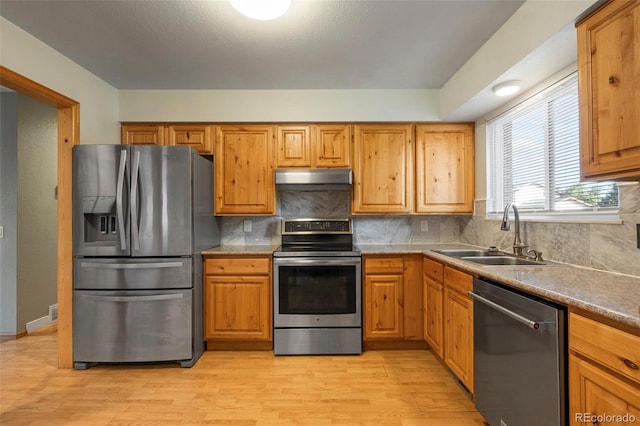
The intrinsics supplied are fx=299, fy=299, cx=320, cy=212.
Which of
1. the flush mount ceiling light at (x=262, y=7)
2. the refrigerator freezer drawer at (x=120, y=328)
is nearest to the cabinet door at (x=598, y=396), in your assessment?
the flush mount ceiling light at (x=262, y=7)

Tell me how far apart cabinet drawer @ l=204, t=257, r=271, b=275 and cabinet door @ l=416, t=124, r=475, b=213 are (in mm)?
1655

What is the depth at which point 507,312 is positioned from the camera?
144cm

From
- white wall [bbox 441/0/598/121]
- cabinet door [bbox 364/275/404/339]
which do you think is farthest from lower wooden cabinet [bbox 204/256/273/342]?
white wall [bbox 441/0/598/121]

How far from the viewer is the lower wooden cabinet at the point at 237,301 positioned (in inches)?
108

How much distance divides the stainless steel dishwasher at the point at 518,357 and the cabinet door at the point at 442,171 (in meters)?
1.43

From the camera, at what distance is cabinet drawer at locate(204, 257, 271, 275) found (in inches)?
109

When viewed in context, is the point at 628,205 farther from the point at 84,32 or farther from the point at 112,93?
the point at 112,93

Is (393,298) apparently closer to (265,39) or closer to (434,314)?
(434,314)

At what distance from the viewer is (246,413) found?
1.91m

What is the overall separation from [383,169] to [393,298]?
127 cm

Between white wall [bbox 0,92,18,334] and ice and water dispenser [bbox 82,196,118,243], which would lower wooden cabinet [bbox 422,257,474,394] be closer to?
ice and water dispenser [bbox 82,196,118,243]

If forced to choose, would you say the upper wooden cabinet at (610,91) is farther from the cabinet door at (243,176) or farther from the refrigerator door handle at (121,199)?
the refrigerator door handle at (121,199)

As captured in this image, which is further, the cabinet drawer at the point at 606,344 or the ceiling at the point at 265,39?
the ceiling at the point at 265,39

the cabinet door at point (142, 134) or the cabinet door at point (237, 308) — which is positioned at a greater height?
the cabinet door at point (142, 134)
